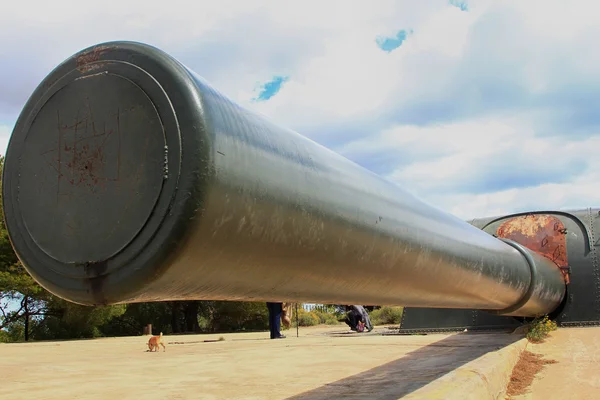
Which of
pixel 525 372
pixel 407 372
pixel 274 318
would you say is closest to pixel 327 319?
pixel 274 318

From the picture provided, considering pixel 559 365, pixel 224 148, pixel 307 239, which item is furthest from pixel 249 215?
pixel 559 365

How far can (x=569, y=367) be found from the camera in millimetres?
4734

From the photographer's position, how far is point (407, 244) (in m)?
2.03

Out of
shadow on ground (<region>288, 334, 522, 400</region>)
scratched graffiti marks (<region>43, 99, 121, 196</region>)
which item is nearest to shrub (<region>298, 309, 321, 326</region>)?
shadow on ground (<region>288, 334, 522, 400</region>)

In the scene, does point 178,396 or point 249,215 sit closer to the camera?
point 249,215

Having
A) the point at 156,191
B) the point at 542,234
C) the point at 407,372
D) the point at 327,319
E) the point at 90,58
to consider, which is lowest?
the point at 327,319

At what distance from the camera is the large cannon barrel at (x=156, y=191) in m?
1.18

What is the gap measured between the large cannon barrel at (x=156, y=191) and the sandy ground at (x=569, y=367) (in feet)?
9.74

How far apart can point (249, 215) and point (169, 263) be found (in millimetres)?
208

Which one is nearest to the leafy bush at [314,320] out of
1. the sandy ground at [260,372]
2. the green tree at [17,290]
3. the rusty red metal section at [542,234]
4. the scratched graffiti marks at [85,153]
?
the green tree at [17,290]

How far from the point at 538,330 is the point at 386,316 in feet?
46.0

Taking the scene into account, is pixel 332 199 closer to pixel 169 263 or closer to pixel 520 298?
pixel 169 263

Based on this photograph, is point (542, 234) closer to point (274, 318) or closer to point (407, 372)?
point (407, 372)

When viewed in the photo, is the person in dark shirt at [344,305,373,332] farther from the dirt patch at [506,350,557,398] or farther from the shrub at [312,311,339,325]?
the shrub at [312,311,339,325]
